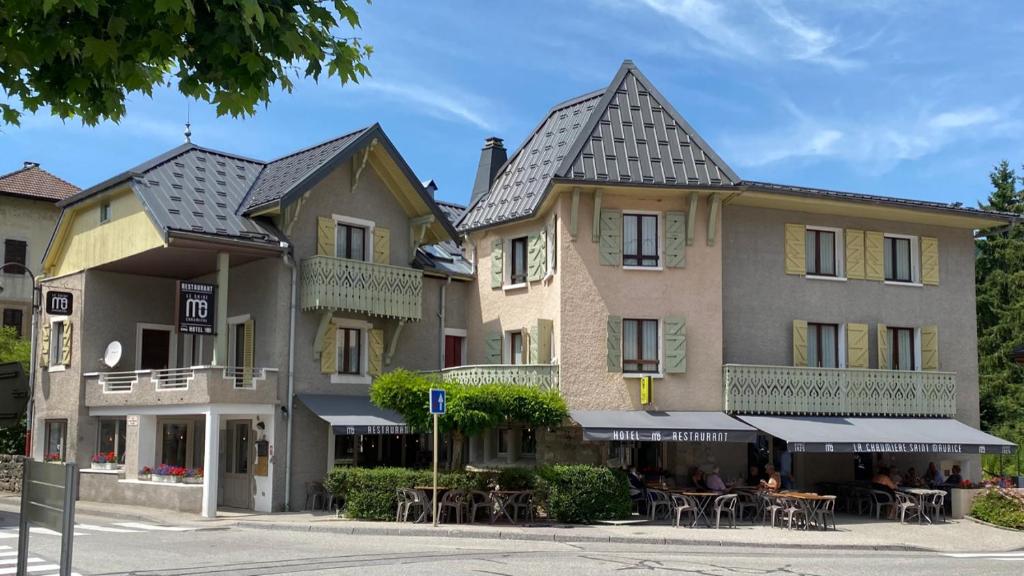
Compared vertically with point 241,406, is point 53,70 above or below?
above

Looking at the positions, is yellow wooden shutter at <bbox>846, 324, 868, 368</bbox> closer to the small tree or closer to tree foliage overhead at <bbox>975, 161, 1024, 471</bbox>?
the small tree

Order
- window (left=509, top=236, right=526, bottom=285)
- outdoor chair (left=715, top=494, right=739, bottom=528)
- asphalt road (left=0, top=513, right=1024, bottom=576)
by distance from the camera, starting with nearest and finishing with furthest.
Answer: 1. asphalt road (left=0, top=513, right=1024, bottom=576)
2. outdoor chair (left=715, top=494, right=739, bottom=528)
3. window (left=509, top=236, right=526, bottom=285)

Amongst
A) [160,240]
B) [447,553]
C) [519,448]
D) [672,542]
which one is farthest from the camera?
[519,448]

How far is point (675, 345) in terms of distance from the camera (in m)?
26.7

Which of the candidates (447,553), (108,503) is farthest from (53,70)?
(108,503)

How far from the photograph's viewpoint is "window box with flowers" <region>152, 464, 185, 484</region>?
88.2 ft

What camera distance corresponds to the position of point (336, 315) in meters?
28.2

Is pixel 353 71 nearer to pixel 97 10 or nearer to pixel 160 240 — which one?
pixel 97 10

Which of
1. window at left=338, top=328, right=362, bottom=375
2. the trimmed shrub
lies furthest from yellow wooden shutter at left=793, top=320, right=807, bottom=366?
window at left=338, top=328, right=362, bottom=375

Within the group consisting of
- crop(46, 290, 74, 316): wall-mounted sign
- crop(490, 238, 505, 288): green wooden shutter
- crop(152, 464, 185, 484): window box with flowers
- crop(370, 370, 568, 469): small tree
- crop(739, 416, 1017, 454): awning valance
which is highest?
crop(490, 238, 505, 288): green wooden shutter

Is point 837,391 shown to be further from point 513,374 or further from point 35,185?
point 35,185

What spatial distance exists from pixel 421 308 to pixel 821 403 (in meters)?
10.7

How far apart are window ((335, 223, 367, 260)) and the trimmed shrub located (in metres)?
8.78

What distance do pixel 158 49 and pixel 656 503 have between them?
60.3 ft
